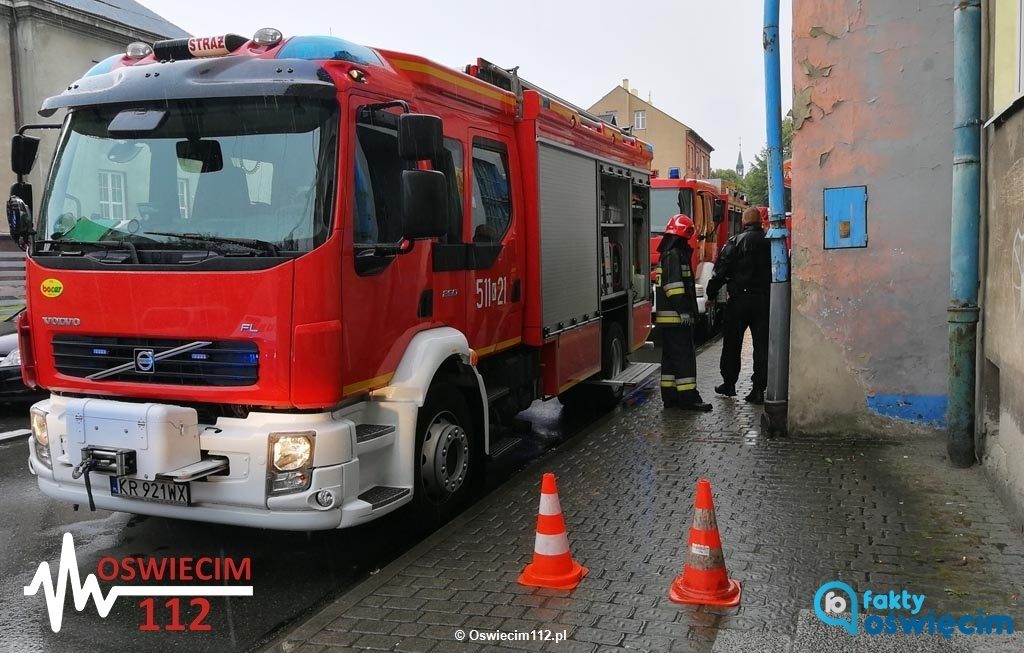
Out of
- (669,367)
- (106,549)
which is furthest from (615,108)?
(106,549)

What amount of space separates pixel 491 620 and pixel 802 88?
5.20 m

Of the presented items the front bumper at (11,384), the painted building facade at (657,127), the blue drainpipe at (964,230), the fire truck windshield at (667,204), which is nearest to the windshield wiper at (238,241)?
the blue drainpipe at (964,230)

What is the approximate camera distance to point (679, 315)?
8688mm

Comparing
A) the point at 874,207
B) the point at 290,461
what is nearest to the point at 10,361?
the point at 290,461

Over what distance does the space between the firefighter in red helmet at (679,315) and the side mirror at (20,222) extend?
5.77m

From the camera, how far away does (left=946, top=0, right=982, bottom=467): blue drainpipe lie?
5914 mm

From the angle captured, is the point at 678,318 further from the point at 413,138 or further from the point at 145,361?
the point at 145,361

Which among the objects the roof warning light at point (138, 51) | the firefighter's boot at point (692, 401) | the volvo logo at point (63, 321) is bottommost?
the firefighter's boot at point (692, 401)

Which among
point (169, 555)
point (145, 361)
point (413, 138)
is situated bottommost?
point (169, 555)

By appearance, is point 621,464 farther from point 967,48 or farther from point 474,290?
point 967,48

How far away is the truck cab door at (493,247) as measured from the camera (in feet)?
20.0

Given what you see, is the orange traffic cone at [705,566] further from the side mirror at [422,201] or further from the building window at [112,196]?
the building window at [112,196]

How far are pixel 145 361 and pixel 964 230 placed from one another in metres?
5.44

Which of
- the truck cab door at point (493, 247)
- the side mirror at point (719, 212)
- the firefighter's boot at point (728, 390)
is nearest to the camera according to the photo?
the truck cab door at point (493, 247)
